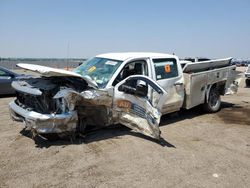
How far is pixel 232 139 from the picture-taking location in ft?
19.6

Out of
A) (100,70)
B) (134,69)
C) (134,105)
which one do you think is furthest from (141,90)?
(100,70)

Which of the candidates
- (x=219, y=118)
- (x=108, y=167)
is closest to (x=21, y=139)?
(x=108, y=167)

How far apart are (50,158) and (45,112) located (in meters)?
0.87

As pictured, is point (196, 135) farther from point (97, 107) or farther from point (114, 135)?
point (97, 107)

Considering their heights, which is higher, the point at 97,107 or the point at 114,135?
the point at 97,107

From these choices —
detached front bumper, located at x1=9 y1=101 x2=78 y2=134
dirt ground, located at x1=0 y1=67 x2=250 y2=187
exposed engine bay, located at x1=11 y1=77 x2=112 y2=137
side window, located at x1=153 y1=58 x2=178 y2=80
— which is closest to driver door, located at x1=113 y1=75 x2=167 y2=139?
exposed engine bay, located at x1=11 y1=77 x2=112 y2=137

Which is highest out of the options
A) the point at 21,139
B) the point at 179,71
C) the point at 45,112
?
the point at 179,71

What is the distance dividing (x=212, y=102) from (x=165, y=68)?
253 centimetres

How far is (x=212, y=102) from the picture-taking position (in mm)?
8633

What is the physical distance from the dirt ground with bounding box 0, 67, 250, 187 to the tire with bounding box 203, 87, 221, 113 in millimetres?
1717

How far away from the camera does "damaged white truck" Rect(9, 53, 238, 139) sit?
16.3 feet

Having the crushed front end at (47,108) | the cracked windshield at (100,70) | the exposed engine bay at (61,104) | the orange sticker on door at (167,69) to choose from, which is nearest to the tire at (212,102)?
the orange sticker on door at (167,69)

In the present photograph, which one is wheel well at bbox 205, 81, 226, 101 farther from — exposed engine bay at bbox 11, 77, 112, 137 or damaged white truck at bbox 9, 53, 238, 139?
exposed engine bay at bbox 11, 77, 112, 137

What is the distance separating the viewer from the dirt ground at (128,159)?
3.92 m
